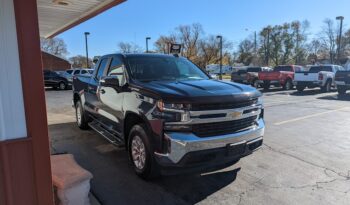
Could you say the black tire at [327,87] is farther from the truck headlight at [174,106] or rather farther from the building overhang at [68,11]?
the truck headlight at [174,106]

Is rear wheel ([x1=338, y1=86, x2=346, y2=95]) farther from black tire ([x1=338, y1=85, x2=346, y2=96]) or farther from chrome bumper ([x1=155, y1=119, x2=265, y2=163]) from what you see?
chrome bumper ([x1=155, y1=119, x2=265, y2=163])

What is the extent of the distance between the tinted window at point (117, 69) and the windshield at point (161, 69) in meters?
0.18

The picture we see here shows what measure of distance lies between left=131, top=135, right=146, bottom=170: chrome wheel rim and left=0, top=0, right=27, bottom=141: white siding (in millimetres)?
1897

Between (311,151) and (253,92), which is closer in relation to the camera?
(253,92)

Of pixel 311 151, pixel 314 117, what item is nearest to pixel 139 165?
pixel 311 151

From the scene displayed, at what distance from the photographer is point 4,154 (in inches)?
99.1

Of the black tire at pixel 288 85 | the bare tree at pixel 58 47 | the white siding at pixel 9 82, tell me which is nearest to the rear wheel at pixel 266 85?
the black tire at pixel 288 85

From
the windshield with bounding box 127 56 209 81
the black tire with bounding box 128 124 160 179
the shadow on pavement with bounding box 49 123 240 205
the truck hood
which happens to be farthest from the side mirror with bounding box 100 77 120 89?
the shadow on pavement with bounding box 49 123 240 205

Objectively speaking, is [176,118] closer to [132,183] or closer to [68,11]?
[132,183]

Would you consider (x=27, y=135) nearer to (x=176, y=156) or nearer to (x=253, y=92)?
(x=176, y=156)

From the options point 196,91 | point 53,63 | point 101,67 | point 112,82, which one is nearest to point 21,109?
point 196,91

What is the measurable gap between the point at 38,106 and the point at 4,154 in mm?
483

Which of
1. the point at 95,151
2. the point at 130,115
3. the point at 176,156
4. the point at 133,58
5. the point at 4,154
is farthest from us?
the point at 95,151

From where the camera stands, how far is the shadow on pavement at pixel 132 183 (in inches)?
151
